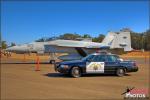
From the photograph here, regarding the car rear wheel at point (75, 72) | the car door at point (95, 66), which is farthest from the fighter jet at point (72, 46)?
the car rear wheel at point (75, 72)

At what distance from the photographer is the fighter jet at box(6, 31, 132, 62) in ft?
111

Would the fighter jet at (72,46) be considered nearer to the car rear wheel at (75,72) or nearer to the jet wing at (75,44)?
the jet wing at (75,44)

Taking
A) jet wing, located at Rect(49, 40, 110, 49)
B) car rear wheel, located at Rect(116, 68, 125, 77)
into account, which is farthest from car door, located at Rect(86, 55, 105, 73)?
jet wing, located at Rect(49, 40, 110, 49)

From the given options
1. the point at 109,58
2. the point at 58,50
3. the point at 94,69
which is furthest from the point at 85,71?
the point at 58,50

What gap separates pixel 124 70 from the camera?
61.3ft

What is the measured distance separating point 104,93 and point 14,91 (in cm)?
340

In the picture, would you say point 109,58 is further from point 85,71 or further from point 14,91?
point 14,91

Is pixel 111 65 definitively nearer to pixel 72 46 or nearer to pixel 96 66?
pixel 96 66

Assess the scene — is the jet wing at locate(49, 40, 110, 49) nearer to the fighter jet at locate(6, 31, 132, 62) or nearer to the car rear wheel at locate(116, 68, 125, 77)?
the fighter jet at locate(6, 31, 132, 62)

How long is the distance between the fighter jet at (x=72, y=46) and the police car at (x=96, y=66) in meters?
12.8

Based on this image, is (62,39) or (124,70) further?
(62,39)

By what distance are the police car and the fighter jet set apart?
12776 millimetres

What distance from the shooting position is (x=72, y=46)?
35156 mm

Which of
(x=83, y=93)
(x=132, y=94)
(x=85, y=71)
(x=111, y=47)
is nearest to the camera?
(x=132, y=94)
